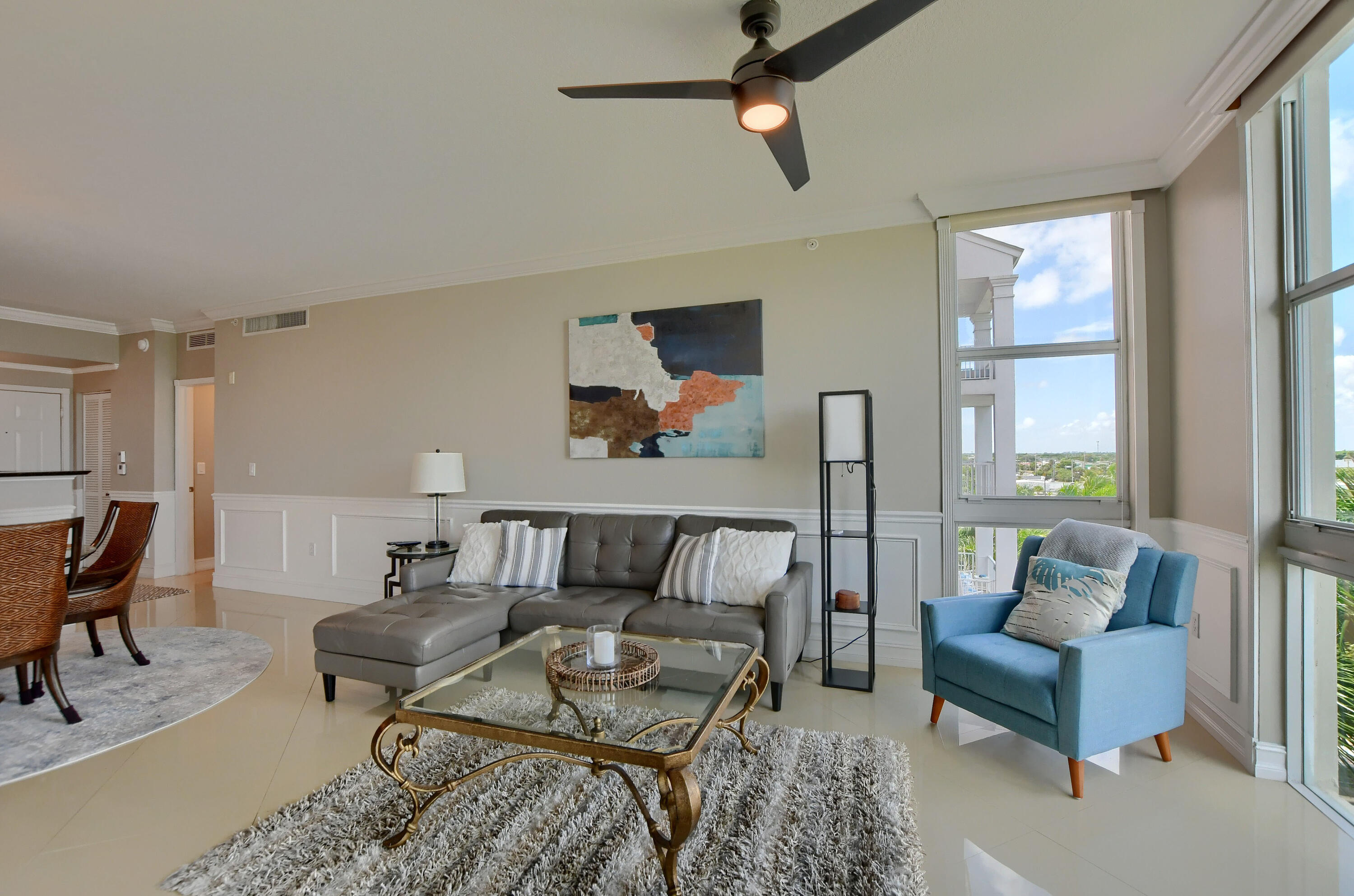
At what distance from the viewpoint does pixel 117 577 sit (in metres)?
3.66

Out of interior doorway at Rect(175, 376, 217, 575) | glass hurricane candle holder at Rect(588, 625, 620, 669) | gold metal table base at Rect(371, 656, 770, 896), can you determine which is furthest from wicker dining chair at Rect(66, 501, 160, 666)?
glass hurricane candle holder at Rect(588, 625, 620, 669)

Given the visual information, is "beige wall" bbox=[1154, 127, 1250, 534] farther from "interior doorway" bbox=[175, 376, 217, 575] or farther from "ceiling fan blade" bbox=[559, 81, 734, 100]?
"interior doorway" bbox=[175, 376, 217, 575]

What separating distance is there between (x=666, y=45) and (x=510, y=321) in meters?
2.79

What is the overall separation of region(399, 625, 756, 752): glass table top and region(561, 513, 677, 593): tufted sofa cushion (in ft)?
4.00

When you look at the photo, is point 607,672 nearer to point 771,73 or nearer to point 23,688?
point 771,73

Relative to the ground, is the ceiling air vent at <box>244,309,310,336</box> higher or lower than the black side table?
higher

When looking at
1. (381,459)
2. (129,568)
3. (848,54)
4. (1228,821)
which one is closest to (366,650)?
(129,568)

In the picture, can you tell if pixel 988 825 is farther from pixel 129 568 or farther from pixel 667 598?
pixel 129 568

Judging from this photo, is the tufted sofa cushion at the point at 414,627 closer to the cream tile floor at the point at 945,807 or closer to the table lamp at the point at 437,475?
the cream tile floor at the point at 945,807

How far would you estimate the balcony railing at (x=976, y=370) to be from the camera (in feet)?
11.9

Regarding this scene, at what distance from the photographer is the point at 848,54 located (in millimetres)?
1722

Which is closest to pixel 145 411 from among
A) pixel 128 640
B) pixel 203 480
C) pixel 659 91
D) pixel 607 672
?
pixel 203 480

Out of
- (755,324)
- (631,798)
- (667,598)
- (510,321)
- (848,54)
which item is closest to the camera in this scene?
(848,54)

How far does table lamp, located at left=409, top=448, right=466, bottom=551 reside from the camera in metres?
4.39
